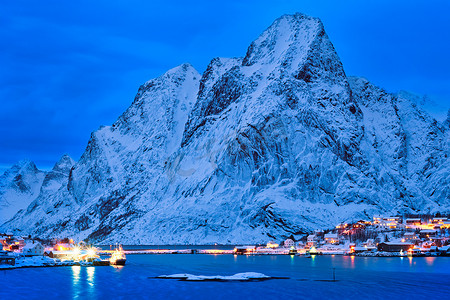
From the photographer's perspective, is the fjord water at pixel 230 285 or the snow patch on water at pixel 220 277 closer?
the fjord water at pixel 230 285

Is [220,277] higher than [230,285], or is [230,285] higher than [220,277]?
[220,277]

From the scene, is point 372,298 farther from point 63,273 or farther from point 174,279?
point 63,273

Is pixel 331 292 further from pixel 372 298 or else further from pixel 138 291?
pixel 138 291

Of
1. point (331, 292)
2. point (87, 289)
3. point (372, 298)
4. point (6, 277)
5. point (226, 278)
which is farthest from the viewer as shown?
point (6, 277)

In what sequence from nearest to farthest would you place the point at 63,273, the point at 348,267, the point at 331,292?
the point at 331,292, the point at 63,273, the point at 348,267

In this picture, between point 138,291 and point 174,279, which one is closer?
point 138,291

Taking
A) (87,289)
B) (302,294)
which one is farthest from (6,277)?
(302,294)

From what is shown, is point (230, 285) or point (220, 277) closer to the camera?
point (230, 285)

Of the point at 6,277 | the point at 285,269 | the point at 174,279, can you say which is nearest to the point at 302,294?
the point at 174,279

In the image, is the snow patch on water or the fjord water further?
the snow patch on water
